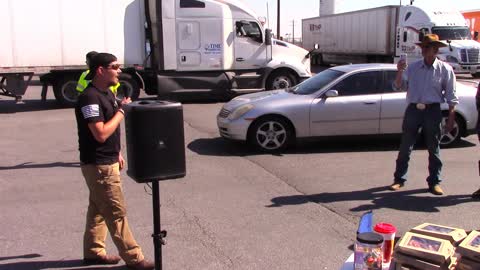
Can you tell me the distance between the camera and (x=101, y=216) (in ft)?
13.5

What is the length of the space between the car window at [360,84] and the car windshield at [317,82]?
0.18m

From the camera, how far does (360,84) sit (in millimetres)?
8484

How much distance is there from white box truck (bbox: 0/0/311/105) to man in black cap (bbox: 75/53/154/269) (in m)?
10.5

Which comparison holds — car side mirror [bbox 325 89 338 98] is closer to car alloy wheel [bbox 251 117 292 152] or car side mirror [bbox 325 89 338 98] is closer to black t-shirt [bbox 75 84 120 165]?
car alloy wheel [bbox 251 117 292 152]

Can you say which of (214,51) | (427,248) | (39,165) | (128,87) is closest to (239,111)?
(39,165)

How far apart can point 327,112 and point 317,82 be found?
735mm

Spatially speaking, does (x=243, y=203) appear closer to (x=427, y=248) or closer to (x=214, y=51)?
(x=427, y=248)

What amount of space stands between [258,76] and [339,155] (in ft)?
25.7

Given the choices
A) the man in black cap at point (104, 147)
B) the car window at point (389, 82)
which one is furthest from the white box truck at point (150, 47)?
the man in black cap at point (104, 147)

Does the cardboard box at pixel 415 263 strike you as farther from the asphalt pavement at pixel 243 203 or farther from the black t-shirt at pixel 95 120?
the black t-shirt at pixel 95 120

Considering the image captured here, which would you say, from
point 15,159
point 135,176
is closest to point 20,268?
point 135,176

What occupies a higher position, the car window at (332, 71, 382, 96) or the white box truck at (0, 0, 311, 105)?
the white box truck at (0, 0, 311, 105)

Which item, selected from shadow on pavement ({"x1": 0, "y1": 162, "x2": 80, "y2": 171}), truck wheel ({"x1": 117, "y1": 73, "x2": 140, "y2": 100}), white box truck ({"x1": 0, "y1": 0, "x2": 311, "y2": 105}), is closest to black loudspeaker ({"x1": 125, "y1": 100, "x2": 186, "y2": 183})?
shadow on pavement ({"x1": 0, "y1": 162, "x2": 80, "y2": 171})

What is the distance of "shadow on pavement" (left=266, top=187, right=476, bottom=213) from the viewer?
5.66 metres
